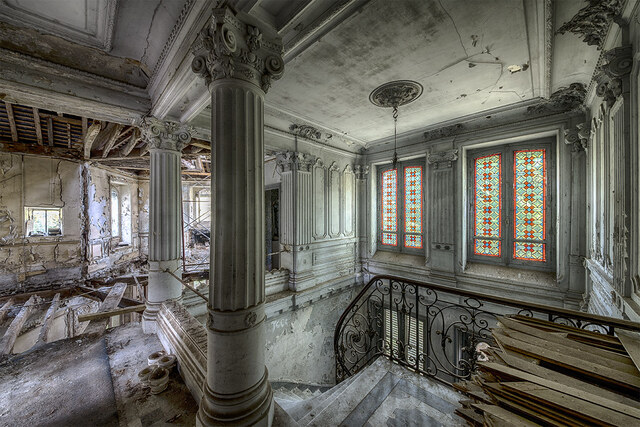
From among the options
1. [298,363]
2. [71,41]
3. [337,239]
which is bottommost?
[298,363]

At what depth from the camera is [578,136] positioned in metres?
3.81

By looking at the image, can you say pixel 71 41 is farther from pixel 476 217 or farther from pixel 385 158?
pixel 476 217

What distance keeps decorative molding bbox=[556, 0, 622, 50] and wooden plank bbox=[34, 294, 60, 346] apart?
9415 millimetres

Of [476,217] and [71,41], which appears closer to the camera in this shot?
[71,41]

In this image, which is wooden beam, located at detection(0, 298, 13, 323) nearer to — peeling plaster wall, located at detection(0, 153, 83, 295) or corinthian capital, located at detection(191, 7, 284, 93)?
peeling plaster wall, located at detection(0, 153, 83, 295)

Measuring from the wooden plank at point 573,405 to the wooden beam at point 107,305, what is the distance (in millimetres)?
5070

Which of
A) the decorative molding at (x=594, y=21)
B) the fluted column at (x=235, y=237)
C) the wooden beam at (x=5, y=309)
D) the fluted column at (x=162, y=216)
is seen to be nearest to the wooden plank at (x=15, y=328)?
the wooden beam at (x=5, y=309)

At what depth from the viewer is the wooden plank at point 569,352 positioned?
1413 mm

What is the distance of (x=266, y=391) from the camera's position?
5.96 ft

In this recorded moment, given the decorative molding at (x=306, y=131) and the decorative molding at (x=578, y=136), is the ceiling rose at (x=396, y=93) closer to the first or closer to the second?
the decorative molding at (x=306, y=131)

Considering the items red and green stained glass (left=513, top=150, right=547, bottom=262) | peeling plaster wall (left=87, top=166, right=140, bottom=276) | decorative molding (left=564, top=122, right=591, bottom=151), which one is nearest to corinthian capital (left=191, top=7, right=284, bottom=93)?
decorative molding (left=564, top=122, right=591, bottom=151)

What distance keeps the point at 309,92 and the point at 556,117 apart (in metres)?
4.47

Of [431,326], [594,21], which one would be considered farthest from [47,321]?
[594,21]

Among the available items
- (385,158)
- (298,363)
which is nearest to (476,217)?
(385,158)
